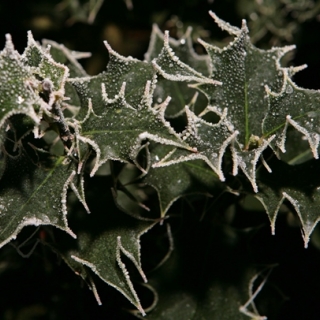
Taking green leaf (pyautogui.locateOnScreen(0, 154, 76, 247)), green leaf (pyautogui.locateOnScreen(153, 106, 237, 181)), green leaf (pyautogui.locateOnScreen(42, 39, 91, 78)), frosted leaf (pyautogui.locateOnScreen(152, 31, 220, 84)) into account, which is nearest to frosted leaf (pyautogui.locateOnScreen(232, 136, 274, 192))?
green leaf (pyautogui.locateOnScreen(153, 106, 237, 181))

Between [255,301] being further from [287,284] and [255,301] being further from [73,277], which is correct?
[73,277]

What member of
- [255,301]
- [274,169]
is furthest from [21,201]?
[255,301]

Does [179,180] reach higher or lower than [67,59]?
lower

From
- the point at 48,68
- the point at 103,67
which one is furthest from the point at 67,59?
the point at 103,67

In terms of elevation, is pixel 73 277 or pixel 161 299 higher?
pixel 73 277

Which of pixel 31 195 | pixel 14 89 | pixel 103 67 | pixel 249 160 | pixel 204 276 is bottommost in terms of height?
pixel 204 276

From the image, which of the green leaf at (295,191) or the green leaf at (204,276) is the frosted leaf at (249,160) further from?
the green leaf at (204,276)

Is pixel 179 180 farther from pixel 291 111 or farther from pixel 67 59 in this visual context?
pixel 67 59

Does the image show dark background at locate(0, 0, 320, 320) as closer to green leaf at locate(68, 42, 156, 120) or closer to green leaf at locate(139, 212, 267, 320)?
green leaf at locate(139, 212, 267, 320)
